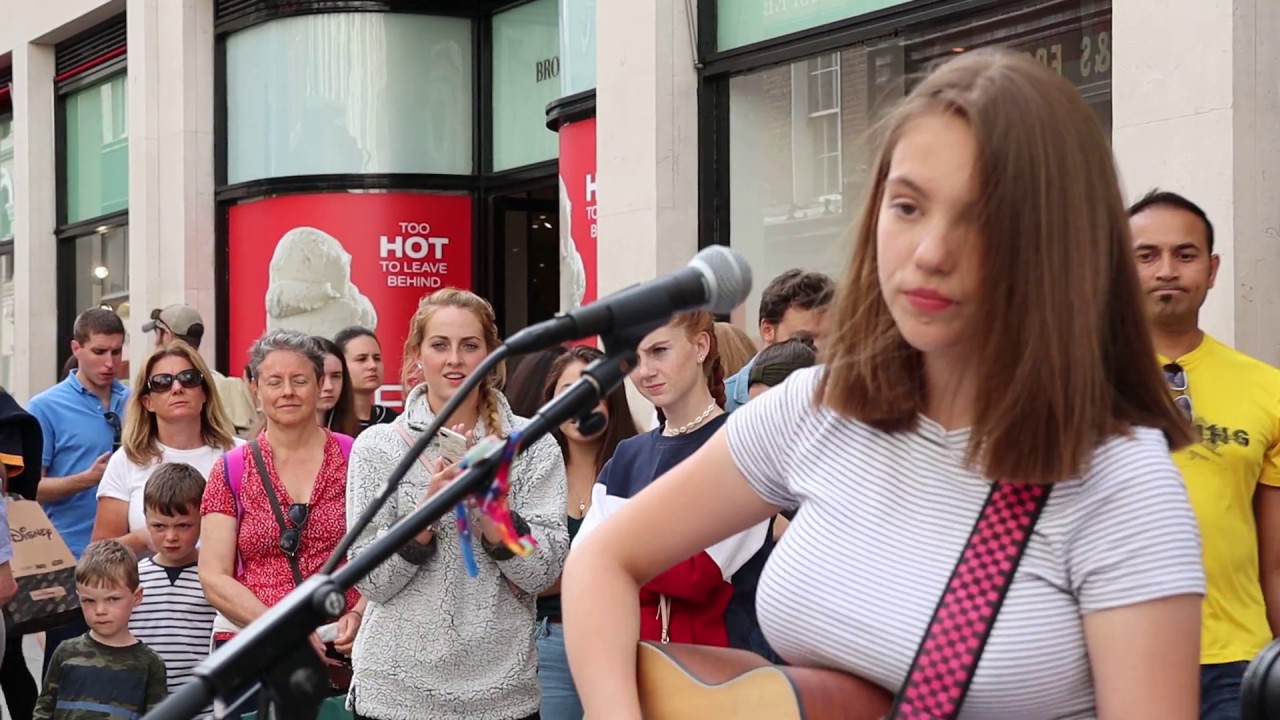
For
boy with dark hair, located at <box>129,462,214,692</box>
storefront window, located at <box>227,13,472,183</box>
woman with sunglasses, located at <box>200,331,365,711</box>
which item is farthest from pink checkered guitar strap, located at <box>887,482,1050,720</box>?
storefront window, located at <box>227,13,472,183</box>

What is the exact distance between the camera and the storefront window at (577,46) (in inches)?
389

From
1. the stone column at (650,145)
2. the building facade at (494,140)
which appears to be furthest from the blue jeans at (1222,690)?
the stone column at (650,145)

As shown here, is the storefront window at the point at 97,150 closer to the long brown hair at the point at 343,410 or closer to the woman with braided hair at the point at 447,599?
the long brown hair at the point at 343,410

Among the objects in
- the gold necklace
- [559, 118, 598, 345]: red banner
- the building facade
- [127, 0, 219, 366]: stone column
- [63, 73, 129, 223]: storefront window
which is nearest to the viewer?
the gold necklace

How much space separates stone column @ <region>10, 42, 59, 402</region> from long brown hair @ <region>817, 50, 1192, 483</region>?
644 inches

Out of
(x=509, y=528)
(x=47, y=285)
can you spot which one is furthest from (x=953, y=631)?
(x=47, y=285)

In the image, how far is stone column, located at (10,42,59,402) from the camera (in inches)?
667

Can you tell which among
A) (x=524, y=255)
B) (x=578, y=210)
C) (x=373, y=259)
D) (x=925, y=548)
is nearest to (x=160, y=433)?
(x=578, y=210)

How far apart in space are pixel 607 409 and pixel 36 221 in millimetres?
13021

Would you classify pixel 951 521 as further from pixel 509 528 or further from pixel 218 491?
pixel 218 491

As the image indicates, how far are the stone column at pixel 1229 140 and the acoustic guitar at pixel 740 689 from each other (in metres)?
3.92

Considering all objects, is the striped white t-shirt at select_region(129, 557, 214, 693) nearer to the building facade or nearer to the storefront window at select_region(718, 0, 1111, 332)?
the building facade

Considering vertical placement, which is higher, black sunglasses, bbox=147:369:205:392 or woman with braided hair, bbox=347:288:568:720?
black sunglasses, bbox=147:369:205:392

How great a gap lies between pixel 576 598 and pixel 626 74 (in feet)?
23.3
